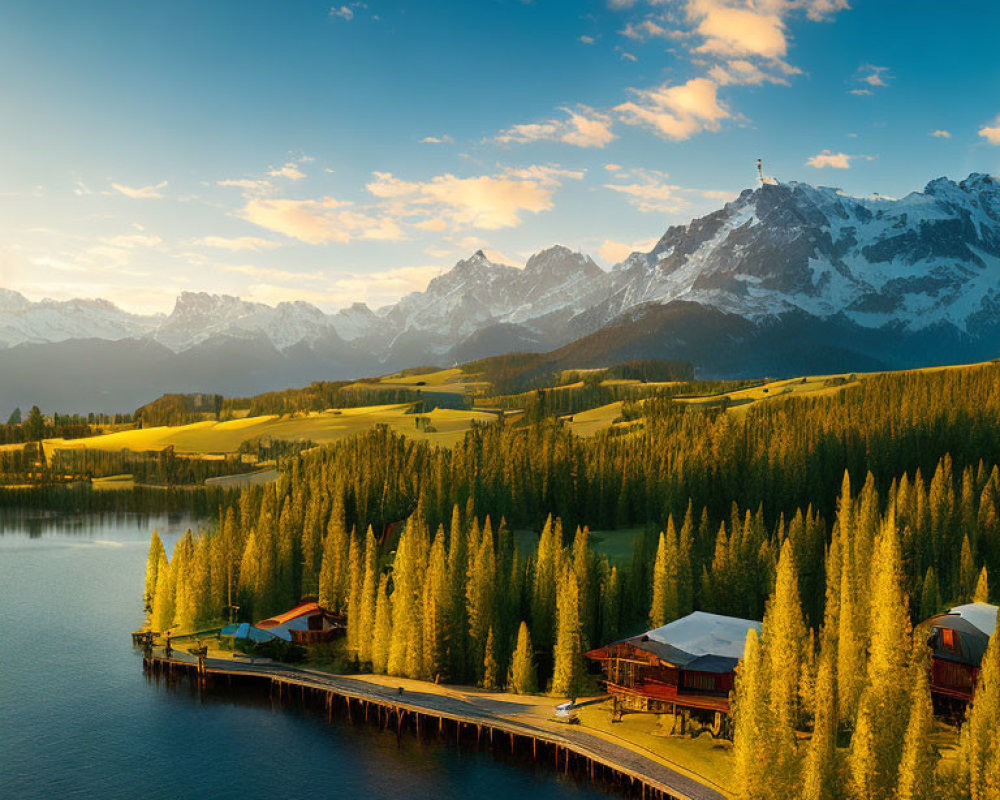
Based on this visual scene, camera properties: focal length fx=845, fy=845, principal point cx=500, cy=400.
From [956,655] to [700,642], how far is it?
965 inches

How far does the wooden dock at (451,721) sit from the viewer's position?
251ft

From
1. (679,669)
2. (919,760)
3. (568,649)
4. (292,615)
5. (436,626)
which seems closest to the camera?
(919,760)

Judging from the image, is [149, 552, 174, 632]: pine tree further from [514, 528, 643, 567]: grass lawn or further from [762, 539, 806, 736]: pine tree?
[762, 539, 806, 736]: pine tree

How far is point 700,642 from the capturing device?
88000mm

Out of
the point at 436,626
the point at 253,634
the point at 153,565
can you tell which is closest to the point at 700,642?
the point at 436,626

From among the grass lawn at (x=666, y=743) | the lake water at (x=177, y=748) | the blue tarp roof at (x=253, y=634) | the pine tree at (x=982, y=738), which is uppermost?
the pine tree at (x=982, y=738)

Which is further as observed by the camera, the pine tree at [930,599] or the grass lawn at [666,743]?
the pine tree at [930,599]

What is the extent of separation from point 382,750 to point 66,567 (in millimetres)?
112927

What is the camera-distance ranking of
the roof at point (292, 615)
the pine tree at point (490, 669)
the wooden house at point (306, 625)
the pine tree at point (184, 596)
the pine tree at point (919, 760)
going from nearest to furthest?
the pine tree at point (919, 760), the pine tree at point (490, 669), the wooden house at point (306, 625), the roof at point (292, 615), the pine tree at point (184, 596)

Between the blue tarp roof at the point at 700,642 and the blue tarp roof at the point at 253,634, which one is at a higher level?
the blue tarp roof at the point at 700,642

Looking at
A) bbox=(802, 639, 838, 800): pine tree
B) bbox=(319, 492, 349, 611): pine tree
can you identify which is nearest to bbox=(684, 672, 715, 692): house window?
bbox=(802, 639, 838, 800): pine tree

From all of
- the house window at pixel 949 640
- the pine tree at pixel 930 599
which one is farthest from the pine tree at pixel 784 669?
the pine tree at pixel 930 599

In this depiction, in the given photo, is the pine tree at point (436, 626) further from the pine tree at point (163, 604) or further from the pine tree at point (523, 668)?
the pine tree at point (163, 604)

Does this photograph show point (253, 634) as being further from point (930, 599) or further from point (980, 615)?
point (980, 615)
